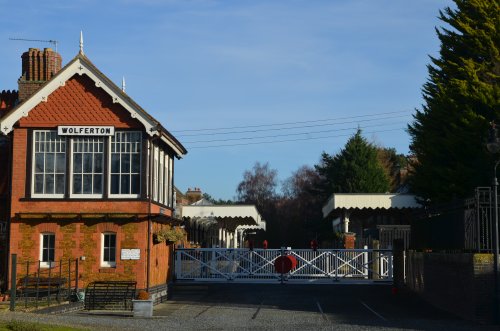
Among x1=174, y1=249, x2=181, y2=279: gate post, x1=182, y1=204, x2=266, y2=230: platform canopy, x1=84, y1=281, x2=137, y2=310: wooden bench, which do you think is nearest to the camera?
x1=84, y1=281, x2=137, y2=310: wooden bench

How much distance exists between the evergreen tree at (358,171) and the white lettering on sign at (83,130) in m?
45.5

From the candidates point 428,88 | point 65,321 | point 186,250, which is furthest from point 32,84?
point 428,88

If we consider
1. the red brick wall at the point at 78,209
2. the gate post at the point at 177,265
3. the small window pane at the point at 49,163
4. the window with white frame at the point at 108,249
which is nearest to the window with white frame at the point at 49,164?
the small window pane at the point at 49,163

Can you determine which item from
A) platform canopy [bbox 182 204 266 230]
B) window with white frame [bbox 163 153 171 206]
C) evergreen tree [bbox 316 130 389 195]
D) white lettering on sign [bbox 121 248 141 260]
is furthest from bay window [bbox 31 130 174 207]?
evergreen tree [bbox 316 130 389 195]

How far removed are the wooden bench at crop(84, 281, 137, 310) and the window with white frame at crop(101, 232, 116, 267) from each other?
2.73ft

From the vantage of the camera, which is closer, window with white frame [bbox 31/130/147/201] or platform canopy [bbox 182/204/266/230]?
window with white frame [bbox 31/130/147/201]

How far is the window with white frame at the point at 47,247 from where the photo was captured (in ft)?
92.4

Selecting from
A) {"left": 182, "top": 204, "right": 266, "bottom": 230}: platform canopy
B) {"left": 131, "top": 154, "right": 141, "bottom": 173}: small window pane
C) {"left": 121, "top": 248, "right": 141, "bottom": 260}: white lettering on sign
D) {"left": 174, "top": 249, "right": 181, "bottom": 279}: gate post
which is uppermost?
{"left": 131, "top": 154, "right": 141, "bottom": 173}: small window pane

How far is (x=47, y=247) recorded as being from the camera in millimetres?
28297

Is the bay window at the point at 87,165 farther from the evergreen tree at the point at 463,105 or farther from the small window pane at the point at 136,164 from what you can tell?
the evergreen tree at the point at 463,105

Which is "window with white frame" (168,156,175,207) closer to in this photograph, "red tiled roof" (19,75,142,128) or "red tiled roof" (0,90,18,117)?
"red tiled roof" (19,75,142,128)

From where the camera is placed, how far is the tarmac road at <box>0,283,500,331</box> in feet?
67.7

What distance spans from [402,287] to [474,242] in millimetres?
12822

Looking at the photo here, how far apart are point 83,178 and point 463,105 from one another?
14091mm
